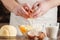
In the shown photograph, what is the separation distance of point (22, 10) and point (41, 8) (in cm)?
13

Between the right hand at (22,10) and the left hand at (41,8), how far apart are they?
1.9 inches

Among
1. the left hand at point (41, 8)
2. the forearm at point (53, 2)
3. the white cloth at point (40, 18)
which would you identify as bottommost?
the white cloth at point (40, 18)

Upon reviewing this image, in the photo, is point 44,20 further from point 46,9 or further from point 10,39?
point 10,39

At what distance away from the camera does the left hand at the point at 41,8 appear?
3.29 feet

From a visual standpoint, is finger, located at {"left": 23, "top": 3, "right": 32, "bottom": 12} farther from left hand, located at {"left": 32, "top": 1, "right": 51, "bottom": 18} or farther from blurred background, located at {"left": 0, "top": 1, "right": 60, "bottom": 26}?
blurred background, located at {"left": 0, "top": 1, "right": 60, "bottom": 26}

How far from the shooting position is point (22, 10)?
989 millimetres

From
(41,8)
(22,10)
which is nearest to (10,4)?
(22,10)

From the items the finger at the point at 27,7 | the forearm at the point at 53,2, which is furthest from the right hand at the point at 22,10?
the forearm at the point at 53,2

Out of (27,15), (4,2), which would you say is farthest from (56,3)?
(4,2)

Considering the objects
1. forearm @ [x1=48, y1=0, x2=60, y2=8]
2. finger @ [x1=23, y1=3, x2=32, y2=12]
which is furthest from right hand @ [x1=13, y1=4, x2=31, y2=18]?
forearm @ [x1=48, y1=0, x2=60, y2=8]

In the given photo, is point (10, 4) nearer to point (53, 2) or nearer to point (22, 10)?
point (22, 10)

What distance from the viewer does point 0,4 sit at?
108 cm

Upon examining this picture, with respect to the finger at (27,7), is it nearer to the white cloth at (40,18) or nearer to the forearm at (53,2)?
the white cloth at (40,18)

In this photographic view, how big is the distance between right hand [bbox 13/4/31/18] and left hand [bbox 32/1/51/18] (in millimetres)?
49
